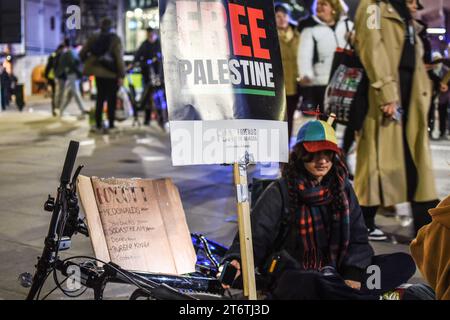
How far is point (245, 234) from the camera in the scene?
3.51 metres

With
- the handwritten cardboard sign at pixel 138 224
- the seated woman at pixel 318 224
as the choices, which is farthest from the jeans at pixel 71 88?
the seated woman at pixel 318 224

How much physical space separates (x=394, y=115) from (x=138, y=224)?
268 centimetres

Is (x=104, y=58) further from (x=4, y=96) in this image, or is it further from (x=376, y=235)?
(x=4, y=96)

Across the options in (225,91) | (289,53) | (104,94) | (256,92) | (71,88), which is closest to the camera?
(225,91)

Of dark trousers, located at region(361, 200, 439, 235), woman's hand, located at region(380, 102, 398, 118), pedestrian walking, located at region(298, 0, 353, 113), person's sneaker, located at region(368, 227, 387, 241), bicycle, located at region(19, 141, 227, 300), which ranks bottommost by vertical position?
person's sneaker, located at region(368, 227, 387, 241)

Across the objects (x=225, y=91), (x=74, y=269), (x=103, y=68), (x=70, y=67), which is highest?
(x=70, y=67)

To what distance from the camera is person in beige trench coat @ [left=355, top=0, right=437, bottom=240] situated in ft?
20.1

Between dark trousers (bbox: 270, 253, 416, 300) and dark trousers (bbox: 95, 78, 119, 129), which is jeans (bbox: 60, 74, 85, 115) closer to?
dark trousers (bbox: 95, 78, 119, 129)

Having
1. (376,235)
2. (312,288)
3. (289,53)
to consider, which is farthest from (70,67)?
(312,288)

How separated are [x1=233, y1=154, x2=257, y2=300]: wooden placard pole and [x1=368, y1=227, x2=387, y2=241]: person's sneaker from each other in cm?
296

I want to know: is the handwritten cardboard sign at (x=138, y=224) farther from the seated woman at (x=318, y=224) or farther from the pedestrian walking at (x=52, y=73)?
the pedestrian walking at (x=52, y=73)

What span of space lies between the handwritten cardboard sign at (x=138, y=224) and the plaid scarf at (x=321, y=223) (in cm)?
83

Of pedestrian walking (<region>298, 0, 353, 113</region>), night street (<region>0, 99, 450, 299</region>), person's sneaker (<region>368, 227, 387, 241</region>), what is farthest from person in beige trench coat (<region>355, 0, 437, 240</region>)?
pedestrian walking (<region>298, 0, 353, 113</region>)
